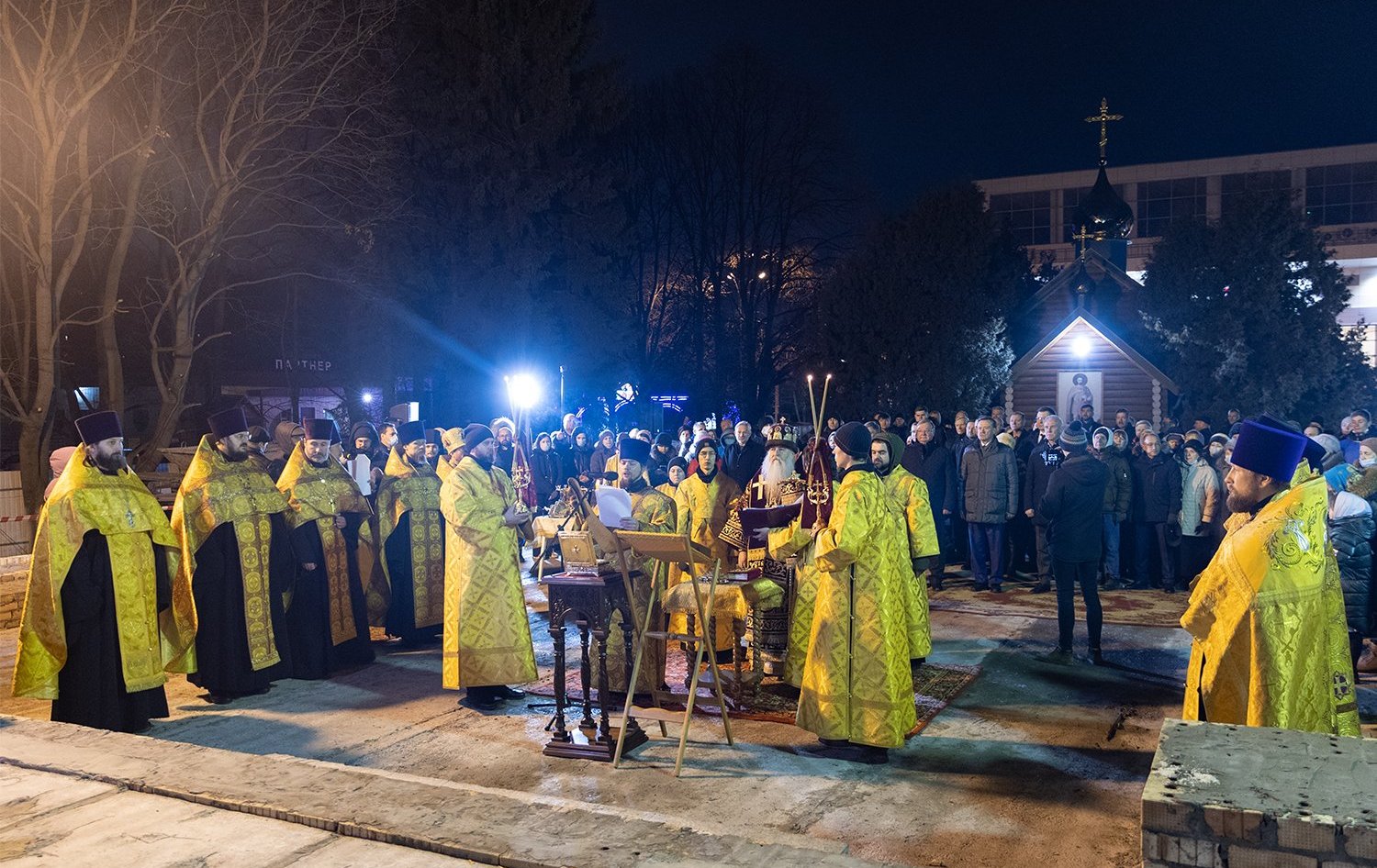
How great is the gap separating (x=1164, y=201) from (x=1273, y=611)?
172ft

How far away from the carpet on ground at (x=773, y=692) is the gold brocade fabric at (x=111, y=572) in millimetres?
2650

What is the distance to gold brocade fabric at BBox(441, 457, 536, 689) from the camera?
7473 mm

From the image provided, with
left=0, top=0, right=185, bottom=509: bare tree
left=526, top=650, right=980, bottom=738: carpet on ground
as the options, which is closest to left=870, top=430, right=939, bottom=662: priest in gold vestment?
left=526, top=650, right=980, bottom=738: carpet on ground

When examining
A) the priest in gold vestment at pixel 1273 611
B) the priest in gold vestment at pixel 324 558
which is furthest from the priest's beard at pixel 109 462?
the priest in gold vestment at pixel 1273 611

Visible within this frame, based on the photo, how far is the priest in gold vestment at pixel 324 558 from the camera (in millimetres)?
8641

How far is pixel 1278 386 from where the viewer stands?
23.8 metres

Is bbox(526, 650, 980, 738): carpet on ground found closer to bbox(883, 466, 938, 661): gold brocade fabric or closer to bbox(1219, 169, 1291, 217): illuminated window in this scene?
bbox(883, 466, 938, 661): gold brocade fabric

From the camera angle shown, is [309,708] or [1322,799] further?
[309,708]

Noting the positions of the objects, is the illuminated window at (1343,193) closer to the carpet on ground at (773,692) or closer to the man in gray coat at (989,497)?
the man in gray coat at (989,497)

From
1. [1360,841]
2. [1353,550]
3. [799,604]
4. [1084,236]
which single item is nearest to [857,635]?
[799,604]

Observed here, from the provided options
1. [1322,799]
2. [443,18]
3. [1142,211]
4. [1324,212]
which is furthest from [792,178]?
[1322,799]

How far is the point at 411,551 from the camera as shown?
33.0 ft

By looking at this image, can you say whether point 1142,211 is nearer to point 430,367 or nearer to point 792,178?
point 792,178

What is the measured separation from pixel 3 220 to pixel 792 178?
25632 millimetres
